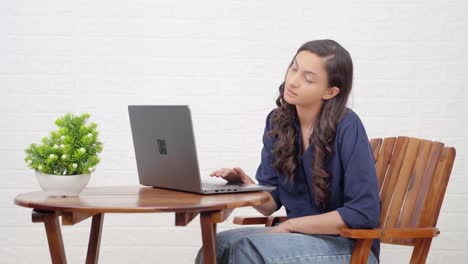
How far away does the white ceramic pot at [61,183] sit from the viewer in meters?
2.32

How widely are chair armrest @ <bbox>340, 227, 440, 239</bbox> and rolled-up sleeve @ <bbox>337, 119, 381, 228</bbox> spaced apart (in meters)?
0.07

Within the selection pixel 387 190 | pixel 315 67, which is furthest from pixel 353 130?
pixel 387 190

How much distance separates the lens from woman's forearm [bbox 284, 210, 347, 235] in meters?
2.44

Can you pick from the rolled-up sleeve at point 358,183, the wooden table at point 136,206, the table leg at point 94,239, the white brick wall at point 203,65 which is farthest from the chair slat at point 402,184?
the white brick wall at point 203,65

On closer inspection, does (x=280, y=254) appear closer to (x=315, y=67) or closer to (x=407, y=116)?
(x=315, y=67)

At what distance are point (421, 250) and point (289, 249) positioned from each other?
0.52 meters

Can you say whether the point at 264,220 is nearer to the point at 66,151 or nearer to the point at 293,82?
the point at 293,82

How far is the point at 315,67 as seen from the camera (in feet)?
8.46

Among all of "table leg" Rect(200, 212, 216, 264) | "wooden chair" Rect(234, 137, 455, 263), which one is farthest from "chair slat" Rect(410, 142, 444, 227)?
"table leg" Rect(200, 212, 216, 264)

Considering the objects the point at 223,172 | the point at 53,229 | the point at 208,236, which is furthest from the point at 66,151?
the point at 223,172

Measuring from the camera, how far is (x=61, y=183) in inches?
91.6

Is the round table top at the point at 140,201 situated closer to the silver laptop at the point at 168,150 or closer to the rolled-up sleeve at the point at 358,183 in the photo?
the silver laptop at the point at 168,150

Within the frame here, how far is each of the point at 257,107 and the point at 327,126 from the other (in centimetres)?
162

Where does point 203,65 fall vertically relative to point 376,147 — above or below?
above
